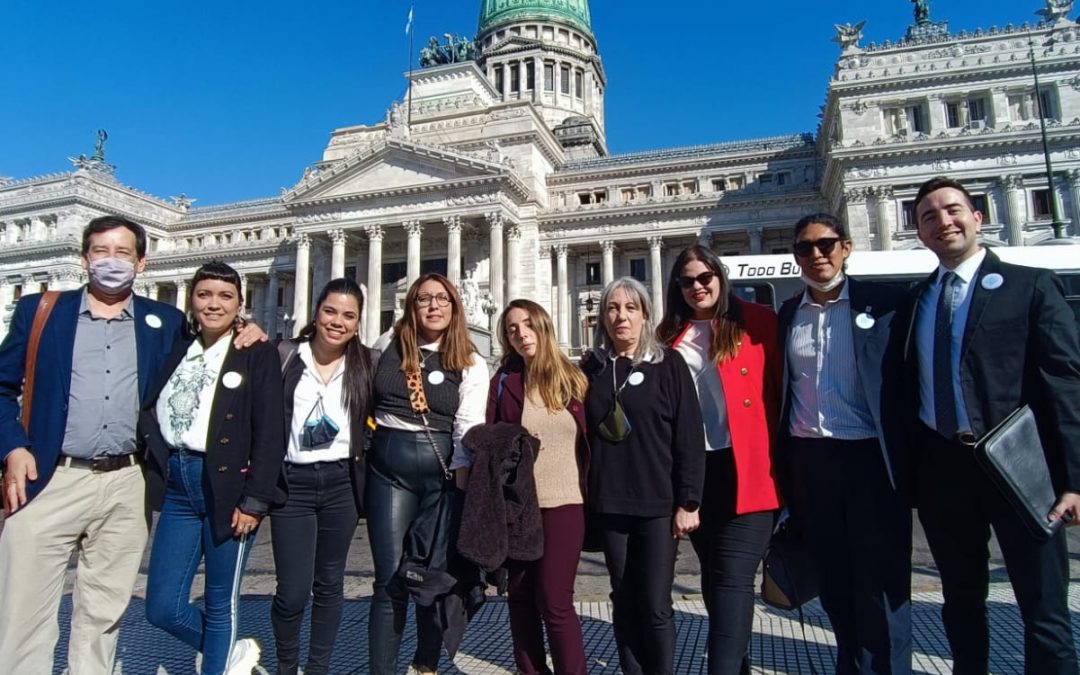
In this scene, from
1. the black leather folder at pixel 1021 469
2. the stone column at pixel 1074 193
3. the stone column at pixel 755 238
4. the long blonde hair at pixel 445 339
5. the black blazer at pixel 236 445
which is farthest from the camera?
the stone column at pixel 755 238

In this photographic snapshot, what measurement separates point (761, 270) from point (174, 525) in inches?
559

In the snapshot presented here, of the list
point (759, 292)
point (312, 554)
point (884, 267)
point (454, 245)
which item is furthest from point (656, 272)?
point (312, 554)

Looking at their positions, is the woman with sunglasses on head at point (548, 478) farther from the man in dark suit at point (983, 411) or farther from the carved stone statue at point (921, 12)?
the carved stone statue at point (921, 12)

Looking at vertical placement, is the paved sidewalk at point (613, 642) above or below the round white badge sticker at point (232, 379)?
below

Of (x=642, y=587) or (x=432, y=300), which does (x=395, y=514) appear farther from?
(x=642, y=587)

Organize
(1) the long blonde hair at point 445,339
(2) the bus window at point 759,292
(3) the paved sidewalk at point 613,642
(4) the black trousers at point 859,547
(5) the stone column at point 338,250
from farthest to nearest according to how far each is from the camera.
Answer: (5) the stone column at point 338,250, (2) the bus window at point 759,292, (3) the paved sidewalk at point 613,642, (1) the long blonde hair at point 445,339, (4) the black trousers at point 859,547

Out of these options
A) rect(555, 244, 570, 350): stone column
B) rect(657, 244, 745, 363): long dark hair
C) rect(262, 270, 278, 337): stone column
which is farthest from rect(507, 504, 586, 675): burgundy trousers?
rect(262, 270, 278, 337): stone column

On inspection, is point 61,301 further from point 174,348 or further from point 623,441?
point 623,441

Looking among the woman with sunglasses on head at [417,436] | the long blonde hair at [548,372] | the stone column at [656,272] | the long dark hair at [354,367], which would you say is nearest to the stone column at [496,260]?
the stone column at [656,272]

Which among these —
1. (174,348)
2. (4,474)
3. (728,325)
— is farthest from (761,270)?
(4,474)

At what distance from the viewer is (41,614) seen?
3.65m

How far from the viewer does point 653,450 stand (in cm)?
399

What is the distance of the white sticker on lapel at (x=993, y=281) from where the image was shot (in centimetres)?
363

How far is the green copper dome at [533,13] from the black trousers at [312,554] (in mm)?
66456
